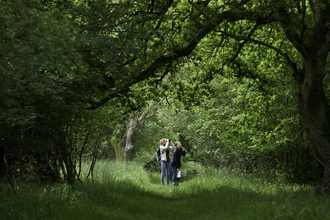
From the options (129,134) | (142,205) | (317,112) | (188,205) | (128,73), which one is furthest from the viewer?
(129,134)

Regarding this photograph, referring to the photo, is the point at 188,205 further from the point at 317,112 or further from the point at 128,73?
the point at 317,112

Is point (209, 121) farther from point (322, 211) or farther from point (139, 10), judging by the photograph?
point (322, 211)

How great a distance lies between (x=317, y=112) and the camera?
8.09 m

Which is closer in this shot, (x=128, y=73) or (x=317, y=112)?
(x=128, y=73)

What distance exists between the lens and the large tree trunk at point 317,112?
789cm

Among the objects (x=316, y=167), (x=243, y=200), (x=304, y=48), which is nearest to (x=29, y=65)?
(x=243, y=200)

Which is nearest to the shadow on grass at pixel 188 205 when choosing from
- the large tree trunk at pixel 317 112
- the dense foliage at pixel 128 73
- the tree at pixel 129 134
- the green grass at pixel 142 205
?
the green grass at pixel 142 205

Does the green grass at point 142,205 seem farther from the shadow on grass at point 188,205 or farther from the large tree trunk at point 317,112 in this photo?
the large tree trunk at point 317,112

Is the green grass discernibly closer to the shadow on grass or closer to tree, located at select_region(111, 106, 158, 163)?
the shadow on grass

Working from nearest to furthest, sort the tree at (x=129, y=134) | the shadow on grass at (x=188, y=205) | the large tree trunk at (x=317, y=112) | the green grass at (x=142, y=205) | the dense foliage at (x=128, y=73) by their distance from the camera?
the dense foliage at (x=128, y=73), the green grass at (x=142, y=205), the shadow on grass at (x=188, y=205), the large tree trunk at (x=317, y=112), the tree at (x=129, y=134)

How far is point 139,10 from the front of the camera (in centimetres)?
826

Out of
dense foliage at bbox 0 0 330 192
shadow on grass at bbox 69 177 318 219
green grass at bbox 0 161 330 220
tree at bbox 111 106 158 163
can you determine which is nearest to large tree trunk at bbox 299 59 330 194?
dense foliage at bbox 0 0 330 192

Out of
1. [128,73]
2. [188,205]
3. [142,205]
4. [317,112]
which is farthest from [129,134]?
[128,73]

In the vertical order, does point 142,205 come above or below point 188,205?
above
